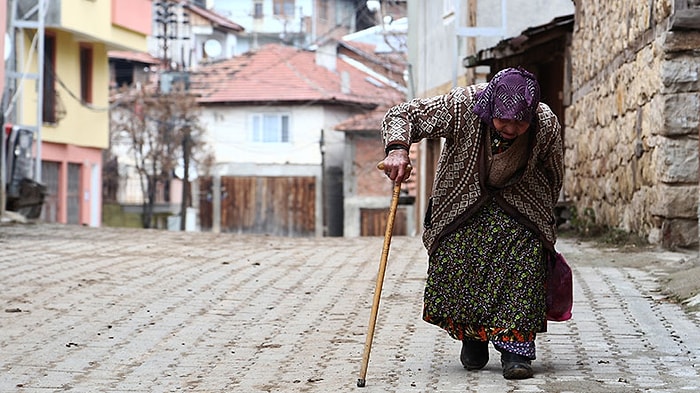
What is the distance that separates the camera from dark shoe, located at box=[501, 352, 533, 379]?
228 inches

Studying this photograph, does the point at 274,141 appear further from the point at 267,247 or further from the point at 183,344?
the point at 183,344

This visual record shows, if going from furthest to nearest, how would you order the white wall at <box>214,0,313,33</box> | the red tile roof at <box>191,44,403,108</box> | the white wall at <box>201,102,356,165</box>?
the white wall at <box>214,0,313,33</box>, the red tile roof at <box>191,44,403,108</box>, the white wall at <box>201,102,356,165</box>

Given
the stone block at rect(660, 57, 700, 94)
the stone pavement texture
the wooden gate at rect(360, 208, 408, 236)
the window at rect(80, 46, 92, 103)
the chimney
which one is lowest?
the wooden gate at rect(360, 208, 408, 236)

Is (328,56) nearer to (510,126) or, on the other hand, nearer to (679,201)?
(679,201)

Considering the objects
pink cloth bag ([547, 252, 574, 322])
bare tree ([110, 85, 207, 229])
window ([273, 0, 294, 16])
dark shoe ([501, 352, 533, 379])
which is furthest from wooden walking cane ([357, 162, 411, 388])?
window ([273, 0, 294, 16])

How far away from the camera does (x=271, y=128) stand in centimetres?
4925

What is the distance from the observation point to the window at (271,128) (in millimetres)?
Result: 48875

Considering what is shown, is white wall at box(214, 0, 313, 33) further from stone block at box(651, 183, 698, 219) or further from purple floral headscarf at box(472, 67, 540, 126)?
purple floral headscarf at box(472, 67, 540, 126)

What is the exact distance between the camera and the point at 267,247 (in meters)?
15.1

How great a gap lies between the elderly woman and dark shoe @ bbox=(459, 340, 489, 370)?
0.06 m

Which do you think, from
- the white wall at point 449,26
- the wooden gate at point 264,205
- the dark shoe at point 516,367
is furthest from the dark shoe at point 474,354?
the wooden gate at point 264,205

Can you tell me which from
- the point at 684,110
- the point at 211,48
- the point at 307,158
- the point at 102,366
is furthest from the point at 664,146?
the point at 211,48

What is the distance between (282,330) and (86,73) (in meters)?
28.2

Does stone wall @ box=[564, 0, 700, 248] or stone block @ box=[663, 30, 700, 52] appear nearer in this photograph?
stone block @ box=[663, 30, 700, 52]
